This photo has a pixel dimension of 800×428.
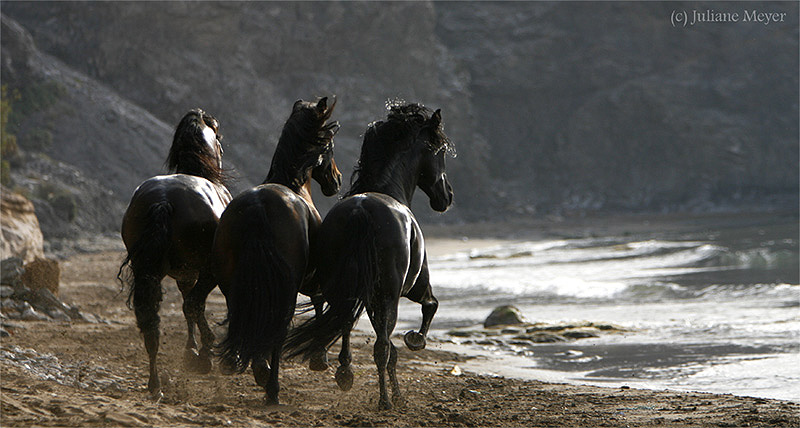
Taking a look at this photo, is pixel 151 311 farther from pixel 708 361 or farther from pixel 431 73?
pixel 431 73

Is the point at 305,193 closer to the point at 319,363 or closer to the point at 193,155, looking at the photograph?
the point at 193,155

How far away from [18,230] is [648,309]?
38.5 feet

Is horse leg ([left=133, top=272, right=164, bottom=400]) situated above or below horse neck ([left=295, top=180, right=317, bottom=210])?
below

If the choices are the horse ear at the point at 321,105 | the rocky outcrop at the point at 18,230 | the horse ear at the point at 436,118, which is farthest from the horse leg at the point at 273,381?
the rocky outcrop at the point at 18,230

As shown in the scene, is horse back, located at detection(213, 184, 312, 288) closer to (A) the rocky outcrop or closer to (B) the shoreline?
(B) the shoreline

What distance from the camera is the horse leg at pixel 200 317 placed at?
25.2 feet

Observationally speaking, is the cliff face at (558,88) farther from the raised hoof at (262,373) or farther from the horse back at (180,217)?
the raised hoof at (262,373)

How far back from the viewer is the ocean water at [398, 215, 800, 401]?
1019cm

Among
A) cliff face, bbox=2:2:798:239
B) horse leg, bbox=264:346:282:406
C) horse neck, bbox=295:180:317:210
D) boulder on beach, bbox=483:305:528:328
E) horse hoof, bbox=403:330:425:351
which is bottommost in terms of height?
horse leg, bbox=264:346:282:406

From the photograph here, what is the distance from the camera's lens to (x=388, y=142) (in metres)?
7.82

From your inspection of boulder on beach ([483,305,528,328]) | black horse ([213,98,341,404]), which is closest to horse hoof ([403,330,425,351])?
black horse ([213,98,341,404])

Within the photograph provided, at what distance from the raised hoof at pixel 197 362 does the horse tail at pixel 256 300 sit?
1.02 metres

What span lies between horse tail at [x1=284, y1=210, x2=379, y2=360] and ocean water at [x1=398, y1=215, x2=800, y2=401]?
384 cm

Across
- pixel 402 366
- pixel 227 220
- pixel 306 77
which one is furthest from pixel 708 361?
pixel 306 77
